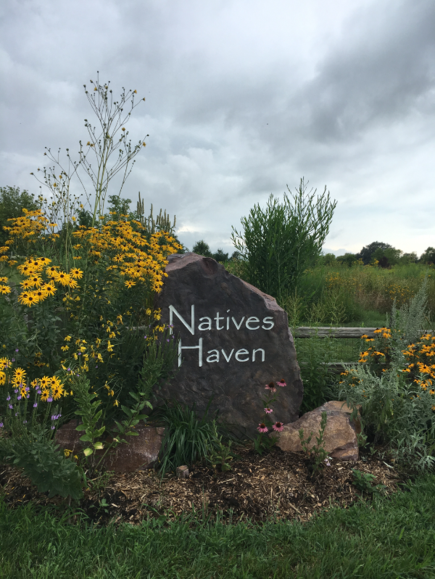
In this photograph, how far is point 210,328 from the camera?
12.7 ft

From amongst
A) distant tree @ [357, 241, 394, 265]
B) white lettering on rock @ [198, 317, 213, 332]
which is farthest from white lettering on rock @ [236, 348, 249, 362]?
distant tree @ [357, 241, 394, 265]

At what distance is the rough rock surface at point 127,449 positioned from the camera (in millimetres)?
3135

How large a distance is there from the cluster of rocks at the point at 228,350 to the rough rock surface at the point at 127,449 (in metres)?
0.45

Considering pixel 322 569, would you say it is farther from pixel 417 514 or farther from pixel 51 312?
pixel 51 312

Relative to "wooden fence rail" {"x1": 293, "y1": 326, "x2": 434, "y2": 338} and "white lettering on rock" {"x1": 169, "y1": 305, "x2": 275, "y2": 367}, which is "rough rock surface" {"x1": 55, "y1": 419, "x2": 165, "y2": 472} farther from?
"wooden fence rail" {"x1": 293, "y1": 326, "x2": 434, "y2": 338}

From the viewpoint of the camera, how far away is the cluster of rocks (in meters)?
3.75

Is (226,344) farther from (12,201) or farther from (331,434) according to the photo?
(12,201)

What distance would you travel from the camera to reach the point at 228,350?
389cm

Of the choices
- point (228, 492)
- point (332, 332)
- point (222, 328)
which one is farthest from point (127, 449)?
point (332, 332)

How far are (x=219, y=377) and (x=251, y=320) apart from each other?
2.15 ft

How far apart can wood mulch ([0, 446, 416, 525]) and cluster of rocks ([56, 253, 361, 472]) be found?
48 centimetres

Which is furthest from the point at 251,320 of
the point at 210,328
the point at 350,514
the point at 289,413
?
the point at 350,514

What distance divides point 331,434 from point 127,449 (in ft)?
5.92

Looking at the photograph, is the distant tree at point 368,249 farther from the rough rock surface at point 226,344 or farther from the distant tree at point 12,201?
the rough rock surface at point 226,344
